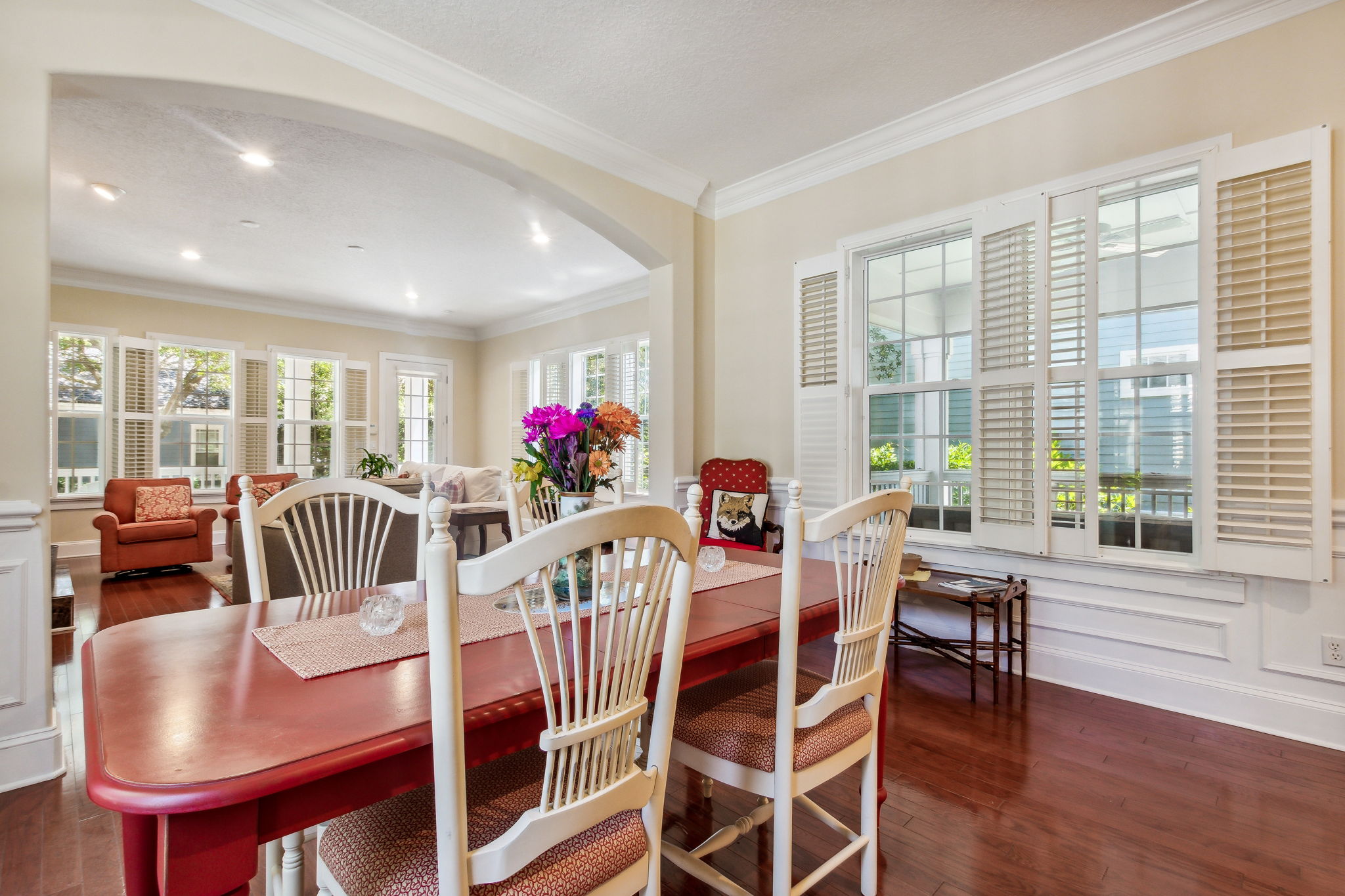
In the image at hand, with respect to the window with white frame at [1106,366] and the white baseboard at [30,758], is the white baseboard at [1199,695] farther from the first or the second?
the white baseboard at [30,758]

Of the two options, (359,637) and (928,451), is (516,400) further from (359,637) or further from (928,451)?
(359,637)

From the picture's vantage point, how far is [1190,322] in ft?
8.90

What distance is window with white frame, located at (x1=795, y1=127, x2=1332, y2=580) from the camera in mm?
2412

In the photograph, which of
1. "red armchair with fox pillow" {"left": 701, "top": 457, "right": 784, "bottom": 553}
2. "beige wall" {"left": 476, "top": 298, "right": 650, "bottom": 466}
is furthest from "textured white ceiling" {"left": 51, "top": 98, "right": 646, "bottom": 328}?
"red armchair with fox pillow" {"left": 701, "top": 457, "right": 784, "bottom": 553}

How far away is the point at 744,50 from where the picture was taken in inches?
111

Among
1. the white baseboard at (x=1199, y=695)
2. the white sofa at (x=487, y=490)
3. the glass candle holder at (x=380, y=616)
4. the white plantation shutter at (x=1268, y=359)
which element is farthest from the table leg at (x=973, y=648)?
the white sofa at (x=487, y=490)

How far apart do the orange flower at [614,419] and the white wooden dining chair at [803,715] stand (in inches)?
18.4

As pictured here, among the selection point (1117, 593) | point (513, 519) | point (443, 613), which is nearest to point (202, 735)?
point (443, 613)

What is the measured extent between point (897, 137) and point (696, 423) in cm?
209

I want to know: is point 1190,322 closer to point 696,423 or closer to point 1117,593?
point 1117,593

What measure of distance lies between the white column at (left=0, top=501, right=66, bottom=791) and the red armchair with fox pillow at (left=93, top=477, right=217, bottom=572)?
3845 millimetres

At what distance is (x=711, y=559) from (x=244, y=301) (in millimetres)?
7345

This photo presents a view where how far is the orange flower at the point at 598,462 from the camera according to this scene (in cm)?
154

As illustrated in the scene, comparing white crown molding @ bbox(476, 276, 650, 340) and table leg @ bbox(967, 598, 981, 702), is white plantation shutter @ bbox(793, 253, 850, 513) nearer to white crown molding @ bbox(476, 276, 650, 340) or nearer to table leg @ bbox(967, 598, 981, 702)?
table leg @ bbox(967, 598, 981, 702)
